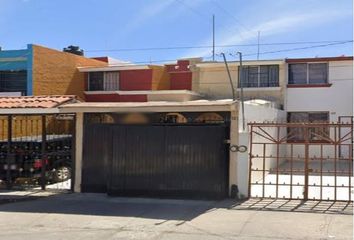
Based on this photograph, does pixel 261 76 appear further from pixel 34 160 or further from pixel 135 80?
pixel 34 160

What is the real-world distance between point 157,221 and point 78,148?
484 cm

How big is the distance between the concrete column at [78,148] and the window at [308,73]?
16129mm

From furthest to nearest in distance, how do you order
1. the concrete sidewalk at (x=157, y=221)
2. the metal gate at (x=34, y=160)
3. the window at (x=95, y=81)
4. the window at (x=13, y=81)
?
the window at (x=95, y=81)
the window at (x=13, y=81)
the metal gate at (x=34, y=160)
the concrete sidewalk at (x=157, y=221)

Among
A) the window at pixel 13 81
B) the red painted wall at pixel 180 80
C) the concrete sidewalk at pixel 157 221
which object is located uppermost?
the red painted wall at pixel 180 80

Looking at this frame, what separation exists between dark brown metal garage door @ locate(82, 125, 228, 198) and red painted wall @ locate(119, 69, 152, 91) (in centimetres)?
1774

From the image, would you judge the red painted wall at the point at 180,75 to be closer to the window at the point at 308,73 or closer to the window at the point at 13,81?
the window at the point at 308,73

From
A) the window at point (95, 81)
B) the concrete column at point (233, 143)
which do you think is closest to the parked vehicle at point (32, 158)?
the concrete column at point (233, 143)

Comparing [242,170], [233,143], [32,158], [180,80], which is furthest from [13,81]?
[242,170]

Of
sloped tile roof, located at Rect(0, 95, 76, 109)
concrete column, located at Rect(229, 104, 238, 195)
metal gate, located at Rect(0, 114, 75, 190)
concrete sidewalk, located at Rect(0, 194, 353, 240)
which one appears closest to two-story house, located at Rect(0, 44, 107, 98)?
sloped tile roof, located at Rect(0, 95, 76, 109)

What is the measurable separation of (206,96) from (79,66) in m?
8.36

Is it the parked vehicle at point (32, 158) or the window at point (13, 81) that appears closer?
→ the parked vehicle at point (32, 158)

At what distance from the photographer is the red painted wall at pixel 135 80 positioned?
105ft

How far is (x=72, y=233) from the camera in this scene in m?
9.73

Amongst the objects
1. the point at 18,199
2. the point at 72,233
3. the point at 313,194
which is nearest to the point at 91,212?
the point at 72,233
